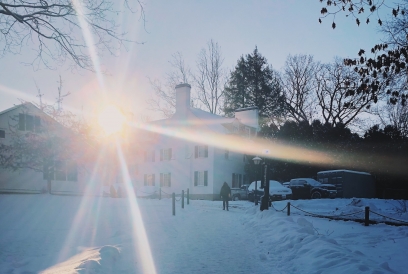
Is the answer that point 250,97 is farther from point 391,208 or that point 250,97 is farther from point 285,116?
point 391,208

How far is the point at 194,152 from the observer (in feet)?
128

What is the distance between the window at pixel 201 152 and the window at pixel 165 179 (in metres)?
5.00

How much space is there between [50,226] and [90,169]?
69.5ft

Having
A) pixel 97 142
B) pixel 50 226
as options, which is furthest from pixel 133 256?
pixel 97 142

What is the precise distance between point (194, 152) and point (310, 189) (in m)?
13.3

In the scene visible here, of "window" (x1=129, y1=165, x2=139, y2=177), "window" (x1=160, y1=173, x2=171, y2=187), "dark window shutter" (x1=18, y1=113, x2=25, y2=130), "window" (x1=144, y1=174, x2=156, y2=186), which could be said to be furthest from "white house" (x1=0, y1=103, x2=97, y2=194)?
"window" (x1=129, y1=165, x2=139, y2=177)

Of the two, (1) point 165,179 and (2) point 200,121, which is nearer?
(2) point 200,121

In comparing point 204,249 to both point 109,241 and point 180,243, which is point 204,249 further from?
point 109,241

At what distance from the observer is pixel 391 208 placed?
861 inches

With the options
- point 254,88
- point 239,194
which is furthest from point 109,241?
point 254,88

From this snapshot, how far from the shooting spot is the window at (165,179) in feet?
137

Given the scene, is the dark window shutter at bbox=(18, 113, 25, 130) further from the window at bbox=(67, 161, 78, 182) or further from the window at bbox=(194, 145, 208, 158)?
the window at bbox=(194, 145, 208, 158)

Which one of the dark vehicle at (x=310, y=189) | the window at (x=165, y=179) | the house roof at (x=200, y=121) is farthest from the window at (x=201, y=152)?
the dark vehicle at (x=310, y=189)

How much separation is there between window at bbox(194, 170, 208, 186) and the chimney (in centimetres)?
675
